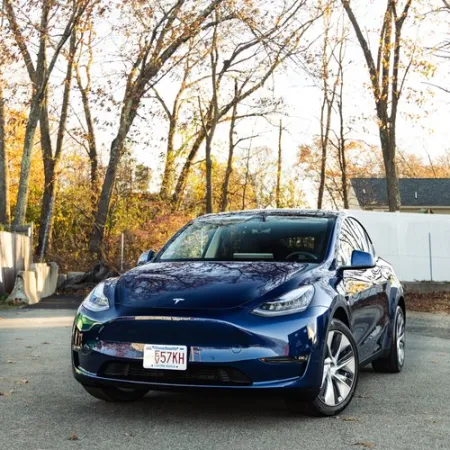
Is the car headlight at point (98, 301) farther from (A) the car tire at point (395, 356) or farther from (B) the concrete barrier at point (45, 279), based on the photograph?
(B) the concrete barrier at point (45, 279)

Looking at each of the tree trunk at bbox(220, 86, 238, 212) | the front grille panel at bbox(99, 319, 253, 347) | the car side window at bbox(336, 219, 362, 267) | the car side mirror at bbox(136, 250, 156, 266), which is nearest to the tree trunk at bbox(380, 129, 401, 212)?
the tree trunk at bbox(220, 86, 238, 212)

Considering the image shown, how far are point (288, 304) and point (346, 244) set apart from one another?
186cm

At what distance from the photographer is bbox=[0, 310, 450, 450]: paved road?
5199mm

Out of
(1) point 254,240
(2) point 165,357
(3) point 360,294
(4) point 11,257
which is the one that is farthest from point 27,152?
(2) point 165,357

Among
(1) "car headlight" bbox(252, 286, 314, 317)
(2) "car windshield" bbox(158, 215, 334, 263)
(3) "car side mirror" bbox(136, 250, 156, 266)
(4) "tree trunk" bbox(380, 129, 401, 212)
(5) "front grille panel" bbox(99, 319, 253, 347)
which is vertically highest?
(4) "tree trunk" bbox(380, 129, 401, 212)

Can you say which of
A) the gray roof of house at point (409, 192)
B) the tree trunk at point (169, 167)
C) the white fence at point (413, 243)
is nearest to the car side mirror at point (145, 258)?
the white fence at point (413, 243)

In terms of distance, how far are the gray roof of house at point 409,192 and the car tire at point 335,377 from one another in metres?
60.1

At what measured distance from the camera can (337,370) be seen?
6.11 metres

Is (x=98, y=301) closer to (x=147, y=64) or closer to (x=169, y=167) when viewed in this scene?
(x=147, y=64)

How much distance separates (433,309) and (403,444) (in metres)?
12.7

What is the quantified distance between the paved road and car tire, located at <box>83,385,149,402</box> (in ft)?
0.23

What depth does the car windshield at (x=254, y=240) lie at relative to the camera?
22.7ft

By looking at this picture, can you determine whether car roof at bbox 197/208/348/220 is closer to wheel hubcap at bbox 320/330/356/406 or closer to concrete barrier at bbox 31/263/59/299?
wheel hubcap at bbox 320/330/356/406

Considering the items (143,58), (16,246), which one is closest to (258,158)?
(143,58)
